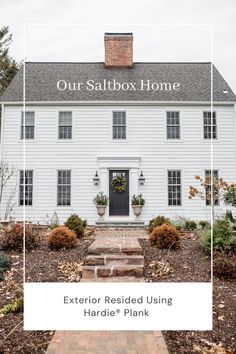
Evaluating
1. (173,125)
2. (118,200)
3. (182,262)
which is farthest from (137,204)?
(182,262)

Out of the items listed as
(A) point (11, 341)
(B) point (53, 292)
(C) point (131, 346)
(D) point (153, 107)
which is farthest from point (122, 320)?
(D) point (153, 107)

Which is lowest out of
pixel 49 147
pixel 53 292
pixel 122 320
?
pixel 122 320

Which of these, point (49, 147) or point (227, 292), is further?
point (49, 147)

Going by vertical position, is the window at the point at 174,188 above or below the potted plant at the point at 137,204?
above

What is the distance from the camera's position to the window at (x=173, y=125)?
57.9ft

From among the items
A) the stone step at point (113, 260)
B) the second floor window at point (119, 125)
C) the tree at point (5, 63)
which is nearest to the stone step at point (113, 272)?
the stone step at point (113, 260)

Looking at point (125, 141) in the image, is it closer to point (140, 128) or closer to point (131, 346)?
point (140, 128)

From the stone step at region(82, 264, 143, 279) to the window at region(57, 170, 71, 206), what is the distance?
10.7 meters

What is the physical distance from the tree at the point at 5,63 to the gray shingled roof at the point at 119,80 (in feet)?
32.6

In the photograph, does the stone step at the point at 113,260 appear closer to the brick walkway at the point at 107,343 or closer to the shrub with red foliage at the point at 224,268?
the shrub with red foliage at the point at 224,268

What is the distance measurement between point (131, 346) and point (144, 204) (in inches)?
521

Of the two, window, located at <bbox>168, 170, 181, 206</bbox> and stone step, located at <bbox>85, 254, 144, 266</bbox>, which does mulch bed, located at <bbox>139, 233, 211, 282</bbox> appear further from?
window, located at <bbox>168, 170, 181, 206</bbox>

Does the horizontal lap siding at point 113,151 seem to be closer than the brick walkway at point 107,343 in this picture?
No

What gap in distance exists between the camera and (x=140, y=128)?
1756 cm
